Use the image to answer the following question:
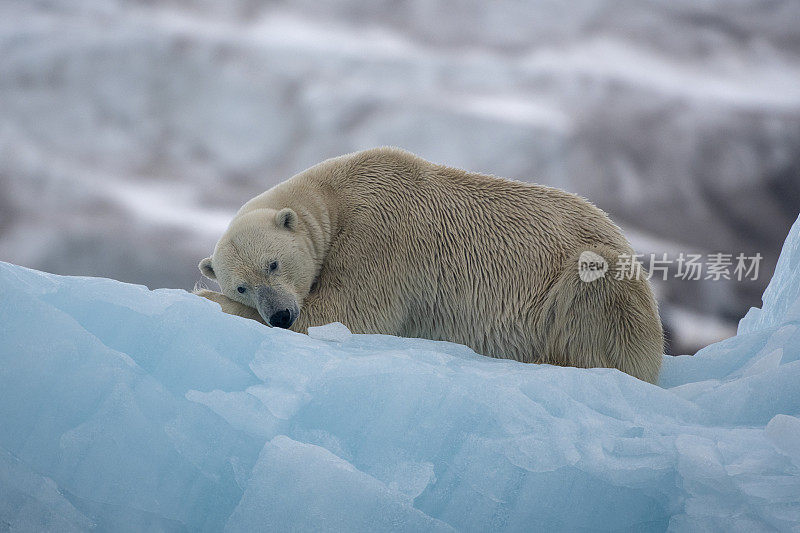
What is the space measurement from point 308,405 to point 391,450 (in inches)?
15.5

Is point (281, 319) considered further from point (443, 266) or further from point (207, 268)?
point (443, 266)

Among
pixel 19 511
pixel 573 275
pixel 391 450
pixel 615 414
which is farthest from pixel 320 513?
pixel 573 275

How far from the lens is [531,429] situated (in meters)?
2.88

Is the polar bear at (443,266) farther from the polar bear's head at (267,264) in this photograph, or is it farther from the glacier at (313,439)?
the glacier at (313,439)

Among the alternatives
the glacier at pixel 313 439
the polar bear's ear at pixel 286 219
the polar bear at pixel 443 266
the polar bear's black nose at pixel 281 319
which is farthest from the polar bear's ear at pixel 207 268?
the glacier at pixel 313 439

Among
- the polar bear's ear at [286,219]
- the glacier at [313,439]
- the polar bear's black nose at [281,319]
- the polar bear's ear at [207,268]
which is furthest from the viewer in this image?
the polar bear's ear at [207,268]

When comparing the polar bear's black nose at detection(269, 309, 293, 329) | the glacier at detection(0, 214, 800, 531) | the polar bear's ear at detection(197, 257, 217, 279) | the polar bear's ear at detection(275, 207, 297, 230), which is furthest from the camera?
the polar bear's ear at detection(197, 257, 217, 279)

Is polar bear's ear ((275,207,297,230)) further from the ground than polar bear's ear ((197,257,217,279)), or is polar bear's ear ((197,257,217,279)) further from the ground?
polar bear's ear ((275,207,297,230))

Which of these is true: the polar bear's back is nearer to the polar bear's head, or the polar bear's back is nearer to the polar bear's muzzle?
the polar bear's head

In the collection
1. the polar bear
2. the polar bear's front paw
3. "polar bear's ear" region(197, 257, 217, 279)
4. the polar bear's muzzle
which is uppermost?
the polar bear

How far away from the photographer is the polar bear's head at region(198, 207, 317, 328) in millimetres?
3764

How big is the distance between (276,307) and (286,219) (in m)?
0.54

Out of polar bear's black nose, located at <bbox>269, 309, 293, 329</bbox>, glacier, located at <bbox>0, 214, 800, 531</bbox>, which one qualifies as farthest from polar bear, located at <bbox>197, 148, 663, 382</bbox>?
glacier, located at <bbox>0, 214, 800, 531</bbox>

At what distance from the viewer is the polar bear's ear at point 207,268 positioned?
13.7 feet
